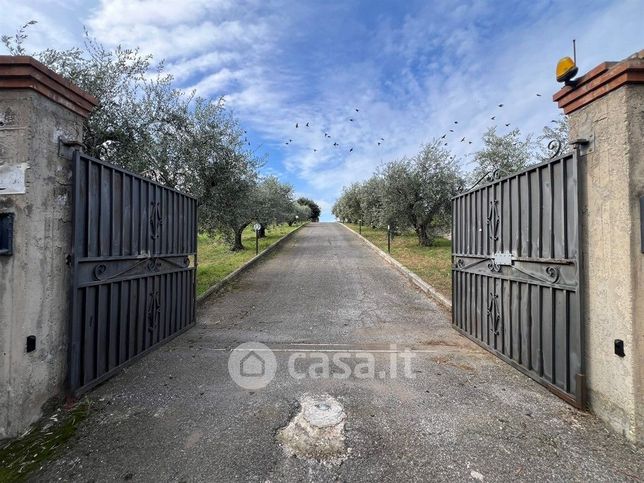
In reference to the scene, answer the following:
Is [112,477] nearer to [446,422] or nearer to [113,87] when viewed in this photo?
[446,422]

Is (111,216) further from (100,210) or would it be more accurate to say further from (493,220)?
(493,220)

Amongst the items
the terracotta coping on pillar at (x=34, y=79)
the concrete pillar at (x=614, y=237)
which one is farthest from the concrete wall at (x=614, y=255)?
the terracotta coping on pillar at (x=34, y=79)

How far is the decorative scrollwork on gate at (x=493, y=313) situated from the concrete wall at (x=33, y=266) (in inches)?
194

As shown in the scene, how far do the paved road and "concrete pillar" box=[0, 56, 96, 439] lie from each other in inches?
22.9

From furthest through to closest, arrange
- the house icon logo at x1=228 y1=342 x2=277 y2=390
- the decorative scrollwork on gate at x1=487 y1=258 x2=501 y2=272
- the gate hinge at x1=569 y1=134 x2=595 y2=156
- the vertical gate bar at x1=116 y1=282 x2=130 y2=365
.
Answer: the decorative scrollwork on gate at x1=487 y1=258 x2=501 y2=272
the vertical gate bar at x1=116 y1=282 x2=130 y2=365
the house icon logo at x1=228 y1=342 x2=277 y2=390
the gate hinge at x1=569 y1=134 x2=595 y2=156

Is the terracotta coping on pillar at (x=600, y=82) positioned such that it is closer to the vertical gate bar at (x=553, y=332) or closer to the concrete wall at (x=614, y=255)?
the concrete wall at (x=614, y=255)

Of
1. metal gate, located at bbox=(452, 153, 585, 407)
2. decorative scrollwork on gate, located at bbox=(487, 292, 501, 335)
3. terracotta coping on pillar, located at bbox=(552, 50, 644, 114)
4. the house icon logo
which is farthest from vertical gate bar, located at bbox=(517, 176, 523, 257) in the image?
the house icon logo

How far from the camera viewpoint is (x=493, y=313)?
4.45 m

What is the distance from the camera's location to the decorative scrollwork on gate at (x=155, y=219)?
455 cm

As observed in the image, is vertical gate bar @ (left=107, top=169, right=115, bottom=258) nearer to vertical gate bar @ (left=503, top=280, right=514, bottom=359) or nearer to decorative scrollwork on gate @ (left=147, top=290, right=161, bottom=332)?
decorative scrollwork on gate @ (left=147, top=290, right=161, bottom=332)

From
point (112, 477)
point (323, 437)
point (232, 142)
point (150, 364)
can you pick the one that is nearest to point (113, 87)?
point (232, 142)

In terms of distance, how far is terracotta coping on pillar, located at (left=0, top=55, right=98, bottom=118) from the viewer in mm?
2586

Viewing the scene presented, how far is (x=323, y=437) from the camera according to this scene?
2600mm

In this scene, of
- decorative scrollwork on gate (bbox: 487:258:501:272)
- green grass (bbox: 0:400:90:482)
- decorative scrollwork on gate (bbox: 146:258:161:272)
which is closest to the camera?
green grass (bbox: 0:400:90:482)
